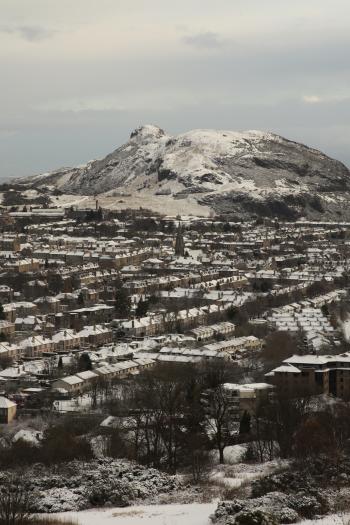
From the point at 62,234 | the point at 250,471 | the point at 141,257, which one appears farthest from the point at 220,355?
the point at 62,234

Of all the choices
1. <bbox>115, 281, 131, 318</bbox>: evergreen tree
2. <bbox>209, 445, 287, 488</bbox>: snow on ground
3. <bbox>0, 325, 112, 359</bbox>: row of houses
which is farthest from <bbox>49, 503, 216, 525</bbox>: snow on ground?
<bbox>115, 281, 131, 318</bbox>: evergreen tree

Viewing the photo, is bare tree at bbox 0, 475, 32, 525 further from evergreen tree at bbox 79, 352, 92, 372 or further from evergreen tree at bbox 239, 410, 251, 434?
evergreen tree at bbox 79, 352, 92, 372

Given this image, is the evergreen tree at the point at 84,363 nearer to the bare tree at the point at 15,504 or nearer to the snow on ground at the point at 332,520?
the bare tree at the point at 15,504

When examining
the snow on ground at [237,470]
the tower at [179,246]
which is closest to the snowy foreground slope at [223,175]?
the tower at [179,246]

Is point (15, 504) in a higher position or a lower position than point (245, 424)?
higher

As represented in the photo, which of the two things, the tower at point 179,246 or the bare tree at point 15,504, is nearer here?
the bare tree at point 15,504

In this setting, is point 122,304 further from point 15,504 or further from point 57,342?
point 15,504

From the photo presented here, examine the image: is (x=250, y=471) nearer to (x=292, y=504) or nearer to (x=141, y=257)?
(x=292, y=504)

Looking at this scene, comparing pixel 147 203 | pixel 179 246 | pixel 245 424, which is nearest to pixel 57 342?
pixel 245 424
